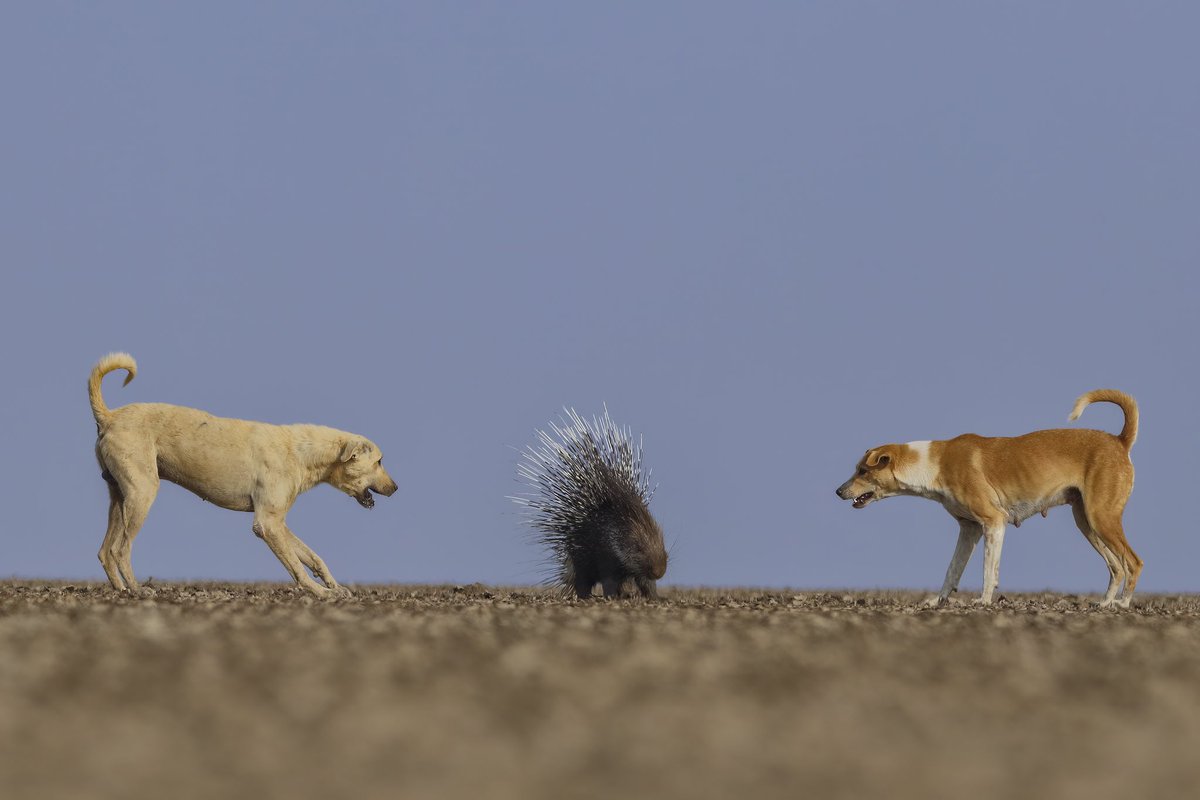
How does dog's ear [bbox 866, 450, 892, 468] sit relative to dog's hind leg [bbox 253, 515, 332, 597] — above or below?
above

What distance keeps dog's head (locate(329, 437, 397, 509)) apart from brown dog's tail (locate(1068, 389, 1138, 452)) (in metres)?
6.70

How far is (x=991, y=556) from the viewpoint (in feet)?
41.4

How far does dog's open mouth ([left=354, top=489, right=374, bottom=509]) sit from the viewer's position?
13.0 meters

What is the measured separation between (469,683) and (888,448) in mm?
9092

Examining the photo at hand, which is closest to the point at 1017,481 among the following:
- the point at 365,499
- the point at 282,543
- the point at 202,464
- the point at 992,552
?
the point at 992,552

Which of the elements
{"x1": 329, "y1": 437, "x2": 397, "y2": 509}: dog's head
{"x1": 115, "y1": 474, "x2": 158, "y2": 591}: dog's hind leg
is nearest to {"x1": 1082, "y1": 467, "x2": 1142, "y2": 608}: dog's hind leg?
{"x1": 329, "y1": 437, "x2": 397, "y2": 509}: dog's head

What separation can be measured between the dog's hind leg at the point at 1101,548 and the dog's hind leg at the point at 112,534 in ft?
29.6

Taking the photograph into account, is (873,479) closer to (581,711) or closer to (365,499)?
(365,499)

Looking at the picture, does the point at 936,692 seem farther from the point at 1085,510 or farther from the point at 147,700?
the point at 1085,510

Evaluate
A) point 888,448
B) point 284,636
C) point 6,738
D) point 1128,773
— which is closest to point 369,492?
point 888,448

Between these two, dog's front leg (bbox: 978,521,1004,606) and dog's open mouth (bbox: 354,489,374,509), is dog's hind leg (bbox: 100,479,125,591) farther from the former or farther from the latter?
dog's front leg (bbox: 978,521,1004,606)

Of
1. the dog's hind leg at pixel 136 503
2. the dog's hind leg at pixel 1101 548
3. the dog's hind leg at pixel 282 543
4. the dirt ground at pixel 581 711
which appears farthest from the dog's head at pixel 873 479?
the dog's hind leg at pixel 136 503

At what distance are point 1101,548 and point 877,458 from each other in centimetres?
234

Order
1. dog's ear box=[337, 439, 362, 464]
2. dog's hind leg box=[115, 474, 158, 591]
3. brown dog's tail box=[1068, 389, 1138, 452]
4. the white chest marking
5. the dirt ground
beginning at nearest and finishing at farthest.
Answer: the dirt ground, dog's hind leg box=[115, 474, 158, 591], dog's ear box=[337, 439, 362, 464], brown dog's tail box=[1068, 389, 1138, 452], the white chest marking
